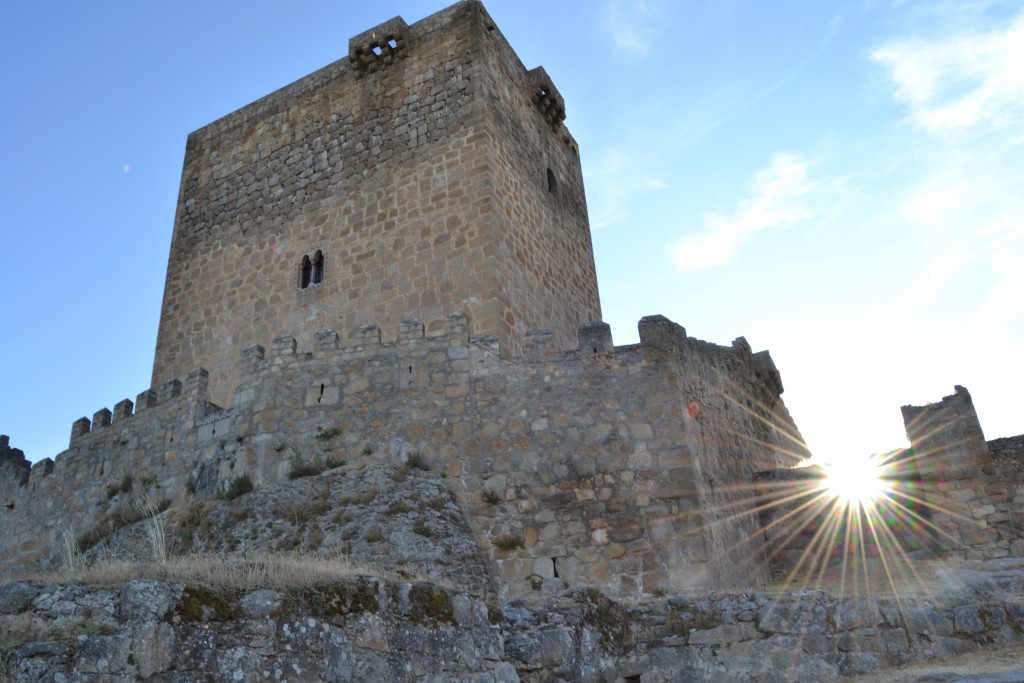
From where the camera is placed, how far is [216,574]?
5617 mm

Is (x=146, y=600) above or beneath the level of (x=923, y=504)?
beneath

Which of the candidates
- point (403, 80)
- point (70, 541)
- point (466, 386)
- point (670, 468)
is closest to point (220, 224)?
point (403, 80)

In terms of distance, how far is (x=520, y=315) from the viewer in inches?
576

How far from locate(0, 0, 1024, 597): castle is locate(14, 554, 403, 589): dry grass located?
4914 mm

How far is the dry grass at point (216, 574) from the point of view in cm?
541

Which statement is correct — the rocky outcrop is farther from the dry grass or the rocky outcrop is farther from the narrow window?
the narrow window

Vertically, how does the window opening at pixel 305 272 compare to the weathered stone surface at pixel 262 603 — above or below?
above

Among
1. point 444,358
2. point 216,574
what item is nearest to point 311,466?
point 444,358

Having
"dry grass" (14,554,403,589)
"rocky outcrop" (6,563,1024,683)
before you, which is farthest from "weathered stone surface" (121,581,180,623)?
"dry grass" (14,554,403,589)

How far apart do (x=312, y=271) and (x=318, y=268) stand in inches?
5.0

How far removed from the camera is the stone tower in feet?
49.0

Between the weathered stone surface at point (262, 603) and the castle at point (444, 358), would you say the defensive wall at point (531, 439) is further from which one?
the weathered stone surface at point (262, 603)

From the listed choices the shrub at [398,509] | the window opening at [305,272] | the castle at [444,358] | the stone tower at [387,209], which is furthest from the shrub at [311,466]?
the window opening at [305,272]

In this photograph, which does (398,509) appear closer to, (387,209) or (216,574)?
(216,574)
